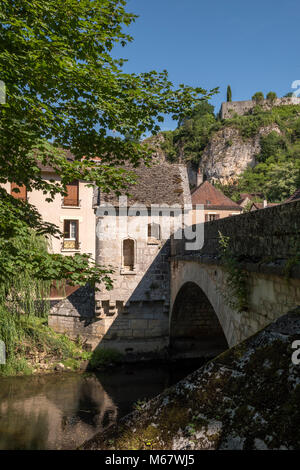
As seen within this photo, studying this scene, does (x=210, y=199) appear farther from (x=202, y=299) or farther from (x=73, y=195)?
(x=202, y=299)

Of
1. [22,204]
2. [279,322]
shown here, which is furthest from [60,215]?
[279,322]

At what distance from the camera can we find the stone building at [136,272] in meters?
13.2

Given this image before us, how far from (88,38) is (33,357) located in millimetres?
11186

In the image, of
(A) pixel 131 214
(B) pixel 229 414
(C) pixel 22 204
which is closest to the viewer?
(B) pixel 229 414

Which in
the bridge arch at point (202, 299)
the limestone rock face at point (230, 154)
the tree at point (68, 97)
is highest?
the limestone rock face at point (230, 154)

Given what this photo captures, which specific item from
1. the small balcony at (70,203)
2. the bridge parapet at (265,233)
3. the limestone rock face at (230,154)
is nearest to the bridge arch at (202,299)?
the bridge parapet at (265,233)

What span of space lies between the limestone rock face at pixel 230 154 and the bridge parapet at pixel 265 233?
4925 cm

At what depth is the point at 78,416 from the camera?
974 cm

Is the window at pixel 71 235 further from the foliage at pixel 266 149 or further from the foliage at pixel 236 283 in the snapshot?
the foliage at pixel 266 149

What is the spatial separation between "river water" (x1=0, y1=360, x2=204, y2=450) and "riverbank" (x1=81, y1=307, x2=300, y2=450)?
790 cm

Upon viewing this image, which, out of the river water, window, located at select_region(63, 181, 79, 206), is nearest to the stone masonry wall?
the river water

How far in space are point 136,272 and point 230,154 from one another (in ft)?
146

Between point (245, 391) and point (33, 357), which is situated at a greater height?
point (245, 391)

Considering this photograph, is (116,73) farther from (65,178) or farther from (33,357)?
(33,357)
